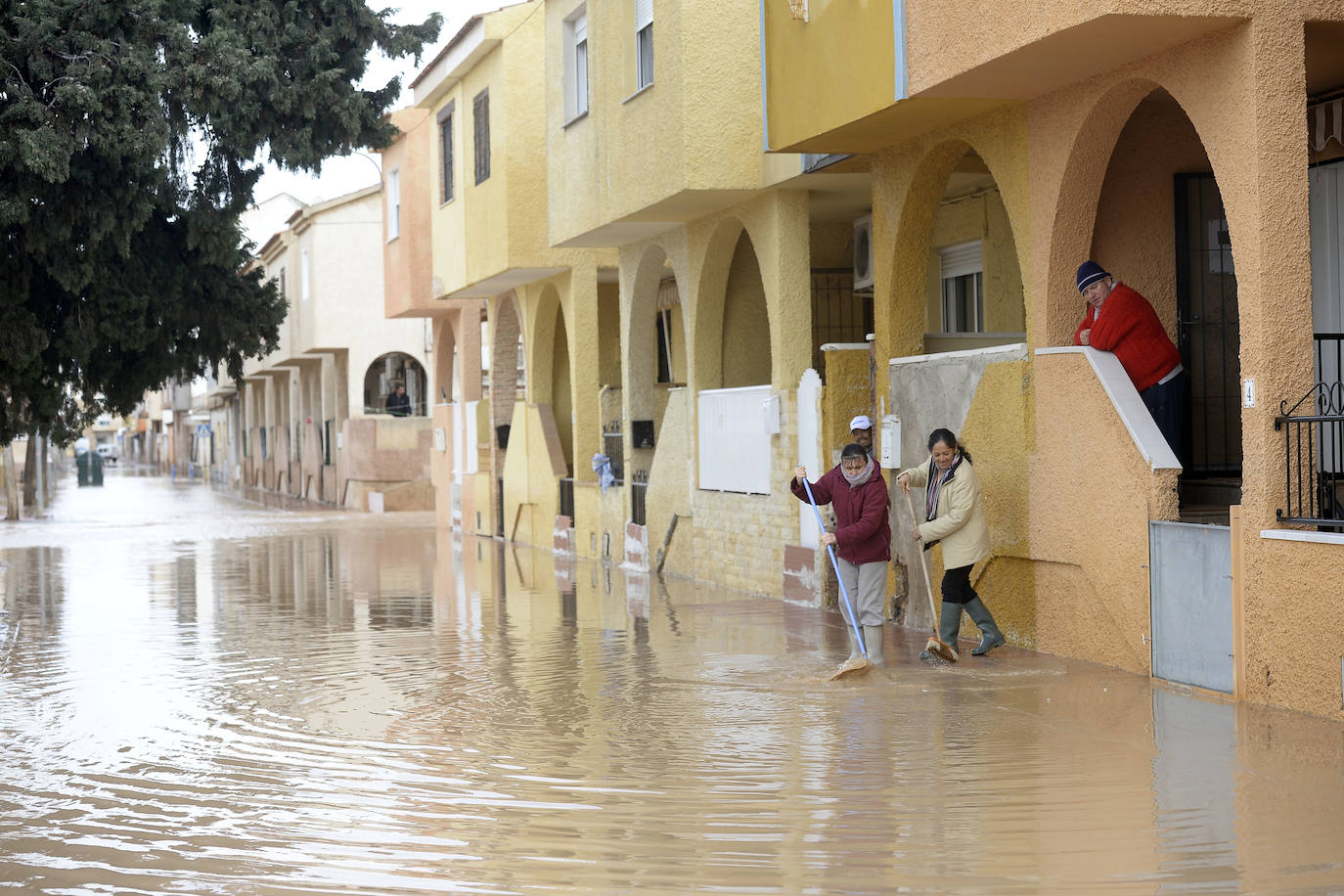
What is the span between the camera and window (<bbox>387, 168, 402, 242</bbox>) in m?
31.3

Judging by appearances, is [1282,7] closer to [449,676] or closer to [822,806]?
[822,806]

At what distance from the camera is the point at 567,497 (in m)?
23.9

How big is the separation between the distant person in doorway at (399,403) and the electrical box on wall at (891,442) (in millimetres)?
29650

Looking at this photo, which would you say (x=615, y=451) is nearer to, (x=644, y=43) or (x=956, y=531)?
(x=644, y=43)

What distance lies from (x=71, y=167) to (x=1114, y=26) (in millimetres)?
11560

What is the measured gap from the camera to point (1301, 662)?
9.24 metres

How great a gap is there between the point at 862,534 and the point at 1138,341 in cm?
228

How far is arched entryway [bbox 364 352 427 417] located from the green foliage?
2300 centimetres

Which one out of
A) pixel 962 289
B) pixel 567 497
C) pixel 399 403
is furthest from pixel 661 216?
pixel 399 403

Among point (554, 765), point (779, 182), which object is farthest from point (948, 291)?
point (554, 765)

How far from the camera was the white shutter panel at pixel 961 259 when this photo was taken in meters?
17.6

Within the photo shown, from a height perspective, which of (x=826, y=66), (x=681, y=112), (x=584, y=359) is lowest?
(x=584, y=359)

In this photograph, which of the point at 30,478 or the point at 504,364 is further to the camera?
the point at 30,478

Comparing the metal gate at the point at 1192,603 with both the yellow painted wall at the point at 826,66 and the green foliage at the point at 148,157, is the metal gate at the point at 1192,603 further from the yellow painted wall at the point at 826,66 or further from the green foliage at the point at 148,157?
the green foliage at the point at 148,157
